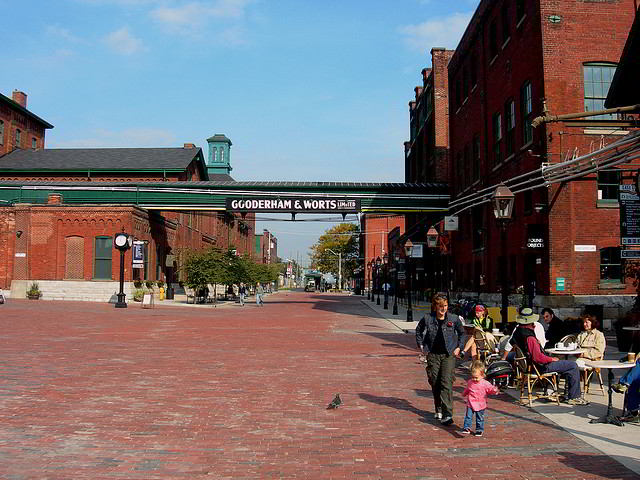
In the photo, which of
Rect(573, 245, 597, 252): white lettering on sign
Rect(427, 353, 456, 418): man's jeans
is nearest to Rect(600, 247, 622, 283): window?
Rect(573, 245, 597, 252): white lettering on sign

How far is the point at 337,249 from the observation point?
5202 inches

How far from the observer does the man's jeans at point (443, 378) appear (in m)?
8.21

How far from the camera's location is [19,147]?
6731 cm

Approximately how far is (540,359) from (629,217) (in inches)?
333

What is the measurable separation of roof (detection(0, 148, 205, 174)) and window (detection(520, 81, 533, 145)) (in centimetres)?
3829

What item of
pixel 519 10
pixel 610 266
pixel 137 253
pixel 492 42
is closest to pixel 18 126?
pixel 137 253

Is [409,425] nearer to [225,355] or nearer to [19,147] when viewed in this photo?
[225,355]

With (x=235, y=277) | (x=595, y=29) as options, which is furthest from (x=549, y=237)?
(x=235, y=277)

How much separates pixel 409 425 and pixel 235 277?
42.1 m

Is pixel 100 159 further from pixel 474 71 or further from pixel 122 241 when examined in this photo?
pixel 474 71

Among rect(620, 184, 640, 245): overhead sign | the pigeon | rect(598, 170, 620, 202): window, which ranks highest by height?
rect(598, 170, 620, 202): window

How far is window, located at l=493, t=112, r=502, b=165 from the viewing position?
29500 mm

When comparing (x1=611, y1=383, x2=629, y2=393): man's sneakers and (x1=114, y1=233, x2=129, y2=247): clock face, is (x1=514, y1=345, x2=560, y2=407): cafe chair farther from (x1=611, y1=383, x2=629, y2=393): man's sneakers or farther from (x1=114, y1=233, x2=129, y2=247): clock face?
(x1=114, y1=233, x2=129, y2=247): clock face

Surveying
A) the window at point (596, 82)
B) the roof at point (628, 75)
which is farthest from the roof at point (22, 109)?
the roof at point (628, 75)
